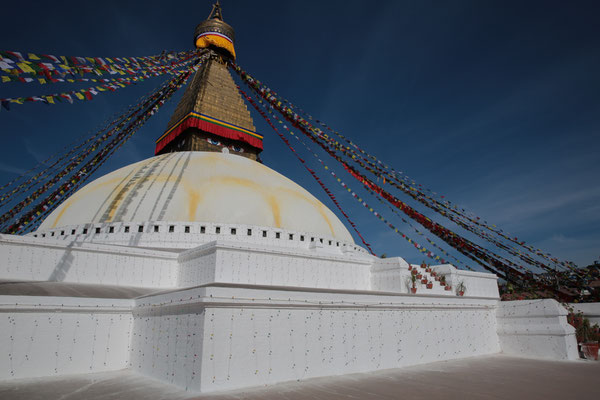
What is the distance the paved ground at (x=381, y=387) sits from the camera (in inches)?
220

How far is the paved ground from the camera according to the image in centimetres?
559

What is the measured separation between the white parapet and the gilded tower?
13022 mm

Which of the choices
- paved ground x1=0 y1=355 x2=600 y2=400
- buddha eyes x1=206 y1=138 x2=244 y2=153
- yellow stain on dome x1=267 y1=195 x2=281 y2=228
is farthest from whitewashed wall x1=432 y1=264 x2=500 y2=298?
buddha eyes x1=206 y1=138 x2=244 y2=153

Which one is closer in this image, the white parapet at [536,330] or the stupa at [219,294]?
the stupa at [219,294]

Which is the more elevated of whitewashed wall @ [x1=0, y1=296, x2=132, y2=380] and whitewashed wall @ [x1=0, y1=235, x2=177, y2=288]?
whitewashed wall @ [x1=0, y1=235, x2=177, y2=288]

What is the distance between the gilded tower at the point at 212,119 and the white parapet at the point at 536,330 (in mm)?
13022

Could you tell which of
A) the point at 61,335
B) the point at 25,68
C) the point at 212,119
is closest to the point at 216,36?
the point at 212,119

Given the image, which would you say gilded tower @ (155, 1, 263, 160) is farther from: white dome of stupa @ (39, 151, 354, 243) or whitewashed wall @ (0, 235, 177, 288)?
whitewashed wall @ (0, 235, 177, 288)

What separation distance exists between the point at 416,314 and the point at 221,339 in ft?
17.5

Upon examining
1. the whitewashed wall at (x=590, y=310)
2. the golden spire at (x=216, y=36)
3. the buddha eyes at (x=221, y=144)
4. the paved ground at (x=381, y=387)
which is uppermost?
the golden spire at (x=216, y=36)

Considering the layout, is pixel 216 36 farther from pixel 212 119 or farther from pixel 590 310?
→ pixel 590 310

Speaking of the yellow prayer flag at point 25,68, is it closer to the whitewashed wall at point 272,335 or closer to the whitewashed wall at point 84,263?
the whitewashed wall at point 84,263

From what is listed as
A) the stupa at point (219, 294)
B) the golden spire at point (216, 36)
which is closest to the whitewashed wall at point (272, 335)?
the stupa at point (219, 294)

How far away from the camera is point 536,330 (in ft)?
34.3
